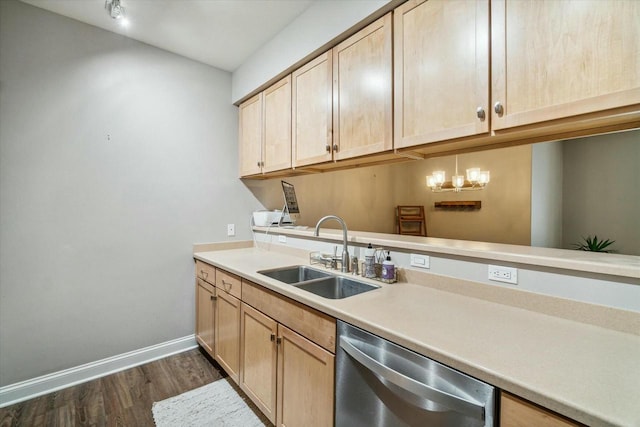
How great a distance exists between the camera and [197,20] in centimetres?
204

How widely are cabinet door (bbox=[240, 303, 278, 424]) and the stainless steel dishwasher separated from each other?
20.4 inches

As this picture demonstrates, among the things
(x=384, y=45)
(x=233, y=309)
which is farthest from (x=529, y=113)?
(x=233, y=309)

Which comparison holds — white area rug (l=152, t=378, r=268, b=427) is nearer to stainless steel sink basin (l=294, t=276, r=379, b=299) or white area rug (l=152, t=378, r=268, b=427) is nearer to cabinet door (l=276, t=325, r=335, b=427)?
cabinet door (l=276, t=325, r=335, b=427)

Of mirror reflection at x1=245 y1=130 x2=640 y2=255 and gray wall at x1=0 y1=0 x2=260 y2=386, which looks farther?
mirror reflection at x1=245 y1=130 x2=640 y2=255

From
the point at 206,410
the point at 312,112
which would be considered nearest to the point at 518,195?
the point at 312,112

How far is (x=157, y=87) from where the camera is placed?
7.91 feet

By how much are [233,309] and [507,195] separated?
412cm

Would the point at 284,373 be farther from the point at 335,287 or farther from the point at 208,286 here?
the point at 208,286

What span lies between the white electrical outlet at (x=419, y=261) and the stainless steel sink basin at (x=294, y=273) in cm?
61

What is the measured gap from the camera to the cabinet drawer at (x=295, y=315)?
1218 mm

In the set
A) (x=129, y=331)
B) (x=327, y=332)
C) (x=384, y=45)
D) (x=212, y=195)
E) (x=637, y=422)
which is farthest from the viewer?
(x=212, y=195)

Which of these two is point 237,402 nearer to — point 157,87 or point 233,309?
point 233,309

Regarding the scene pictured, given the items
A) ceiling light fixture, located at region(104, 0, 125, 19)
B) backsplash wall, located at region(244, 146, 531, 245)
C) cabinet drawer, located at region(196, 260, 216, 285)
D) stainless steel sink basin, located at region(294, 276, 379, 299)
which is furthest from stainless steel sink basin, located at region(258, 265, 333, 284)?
ceiling light fixture, located at region(104, 0, 125, 19)

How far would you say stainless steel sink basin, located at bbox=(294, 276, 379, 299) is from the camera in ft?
5.50
